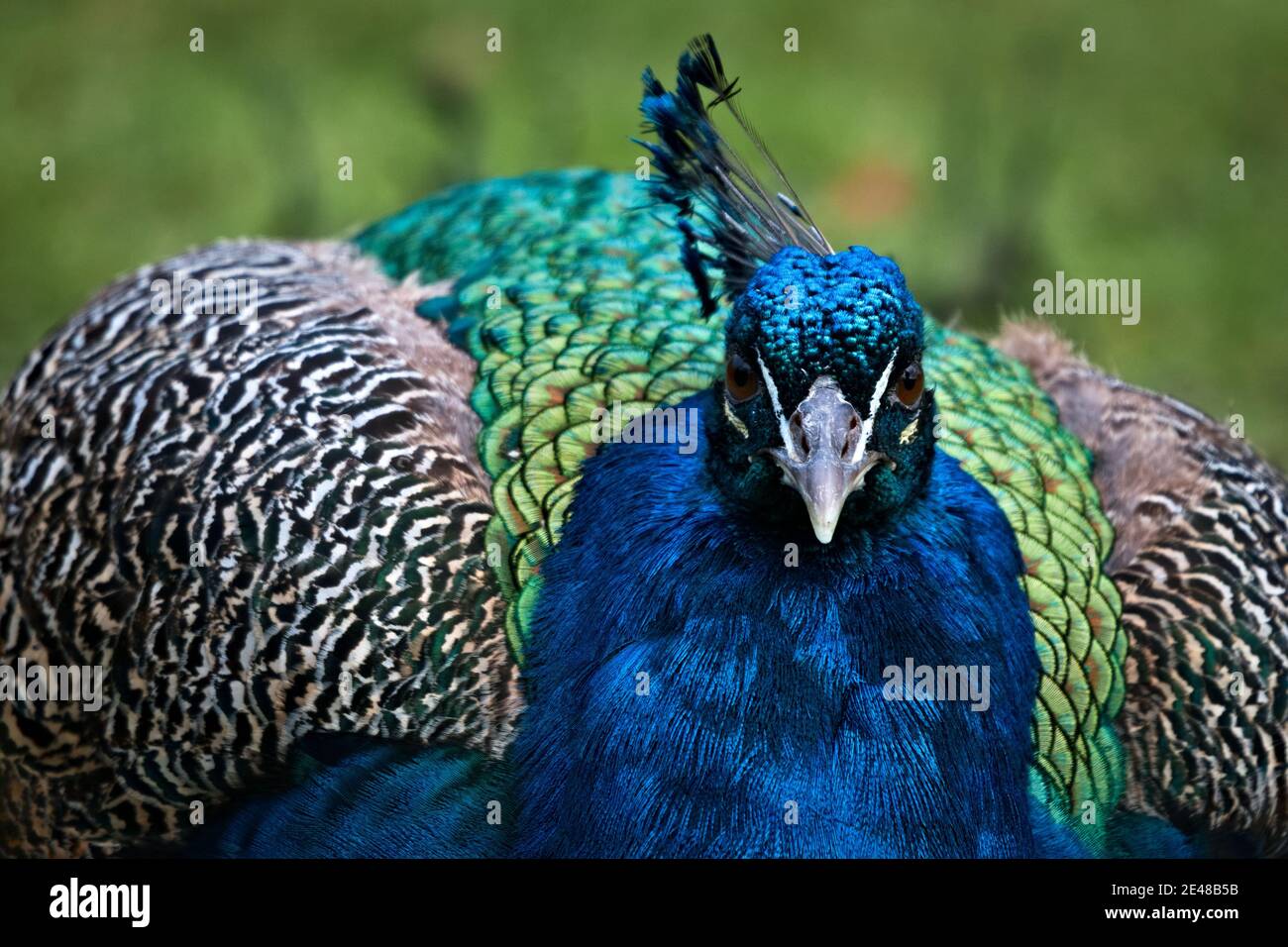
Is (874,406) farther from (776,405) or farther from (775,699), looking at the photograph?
(775,699)

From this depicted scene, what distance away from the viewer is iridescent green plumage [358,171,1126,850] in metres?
2.63

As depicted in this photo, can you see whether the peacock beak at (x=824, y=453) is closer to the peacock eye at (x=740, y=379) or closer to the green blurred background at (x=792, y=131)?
the peacock eye at (x=740, y=379)

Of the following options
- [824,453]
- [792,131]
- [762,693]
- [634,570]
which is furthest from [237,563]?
[792,131]

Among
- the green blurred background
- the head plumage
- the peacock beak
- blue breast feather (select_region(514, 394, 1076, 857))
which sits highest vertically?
the green blurred background

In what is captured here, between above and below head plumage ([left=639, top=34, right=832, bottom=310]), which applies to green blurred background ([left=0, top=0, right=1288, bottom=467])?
above

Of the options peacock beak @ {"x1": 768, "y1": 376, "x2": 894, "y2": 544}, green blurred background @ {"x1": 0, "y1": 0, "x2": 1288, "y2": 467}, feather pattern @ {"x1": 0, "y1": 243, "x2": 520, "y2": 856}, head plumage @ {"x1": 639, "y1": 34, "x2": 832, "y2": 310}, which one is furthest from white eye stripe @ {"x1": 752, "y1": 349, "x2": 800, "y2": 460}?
green blurred background @ {"x1": 0, "y1": 0, "x2": 1288, "y2": 467}

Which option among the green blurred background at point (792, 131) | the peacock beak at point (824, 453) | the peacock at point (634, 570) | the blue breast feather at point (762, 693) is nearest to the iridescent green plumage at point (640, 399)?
the peacock at point (634, 570)

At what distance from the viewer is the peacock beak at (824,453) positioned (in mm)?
2170

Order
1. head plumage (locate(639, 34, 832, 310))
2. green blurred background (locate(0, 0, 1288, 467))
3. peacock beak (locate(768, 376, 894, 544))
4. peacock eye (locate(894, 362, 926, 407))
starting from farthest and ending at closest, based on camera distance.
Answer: green blurred background (locate(0, 0, 1288, 467)) → head plumage (locate(639, 34, 832, 310)) → peacock eye (locate(894, 362, 926, 407)) → peacock beak (locate(768, 376, 894, 544))

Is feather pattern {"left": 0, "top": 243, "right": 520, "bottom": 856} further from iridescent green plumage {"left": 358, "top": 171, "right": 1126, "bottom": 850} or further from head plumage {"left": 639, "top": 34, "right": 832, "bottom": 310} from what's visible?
head plumage {"left": 639, "top": 34, "right": 832, "bottom": 310}

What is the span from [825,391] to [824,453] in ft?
0.29

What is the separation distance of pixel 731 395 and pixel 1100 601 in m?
0.83

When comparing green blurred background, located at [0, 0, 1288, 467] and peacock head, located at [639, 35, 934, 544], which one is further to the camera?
green blurred background, located at [0, 0, 1288, 467]

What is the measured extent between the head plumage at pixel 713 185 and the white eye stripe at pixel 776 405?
0.33 metres
